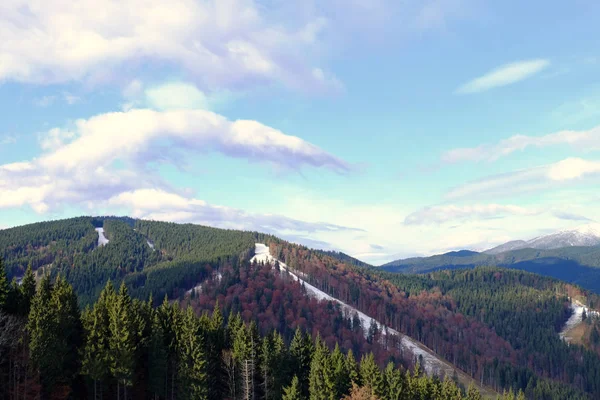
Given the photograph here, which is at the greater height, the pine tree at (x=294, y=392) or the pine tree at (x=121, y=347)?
the pine tree at (x=121, y=347)

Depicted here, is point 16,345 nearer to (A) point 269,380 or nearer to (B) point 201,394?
(B) point 201,394

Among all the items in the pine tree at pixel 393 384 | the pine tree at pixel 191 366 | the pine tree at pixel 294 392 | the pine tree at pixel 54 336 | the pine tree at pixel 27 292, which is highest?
the pine tree at pixel 27 292

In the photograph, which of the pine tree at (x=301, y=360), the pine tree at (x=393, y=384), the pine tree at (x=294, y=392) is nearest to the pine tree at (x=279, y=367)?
the pine tree at (x=301, y=360)

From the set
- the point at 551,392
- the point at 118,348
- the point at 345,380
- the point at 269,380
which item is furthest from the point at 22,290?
the point at 551,392

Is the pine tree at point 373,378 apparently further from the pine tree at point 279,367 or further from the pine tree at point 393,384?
the pine tree at point 279,367

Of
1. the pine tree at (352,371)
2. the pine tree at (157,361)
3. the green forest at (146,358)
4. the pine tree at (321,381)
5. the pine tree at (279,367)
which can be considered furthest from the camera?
the pine tree at (352,371)

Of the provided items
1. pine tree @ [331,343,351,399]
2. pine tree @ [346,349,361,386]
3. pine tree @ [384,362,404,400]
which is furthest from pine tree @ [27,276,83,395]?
pine tree @ [384,362,404,400]

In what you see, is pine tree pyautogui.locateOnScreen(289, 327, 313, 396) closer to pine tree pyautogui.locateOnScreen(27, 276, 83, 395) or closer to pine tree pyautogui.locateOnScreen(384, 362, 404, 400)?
pine tree pyautogui.locateOnScreen(384, 362, 404, 400)

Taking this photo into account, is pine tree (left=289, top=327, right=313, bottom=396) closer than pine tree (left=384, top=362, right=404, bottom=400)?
No

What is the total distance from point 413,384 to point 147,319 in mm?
52948

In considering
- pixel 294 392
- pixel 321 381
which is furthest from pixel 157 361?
pixel 321 381

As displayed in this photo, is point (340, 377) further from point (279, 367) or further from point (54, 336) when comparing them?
point (54, 336)

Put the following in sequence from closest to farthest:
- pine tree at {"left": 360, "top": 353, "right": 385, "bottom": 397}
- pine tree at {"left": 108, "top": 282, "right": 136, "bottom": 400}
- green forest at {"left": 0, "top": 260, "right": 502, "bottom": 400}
A: green forest at {"left": 0, "top": 260, "right": 502, "bottom": 400} → pine tree at {"left": 108, "top": 282, "right": 136, "bottom": 400} → pine tree at {"left": 360, "top": 353, "right": 385, "bottom": 397}

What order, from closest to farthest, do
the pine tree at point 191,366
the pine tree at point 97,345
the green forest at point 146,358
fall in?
1. the green forest at point 146,358
2. the pine tree at point 97,345
3. the pine tree at point 191,366
